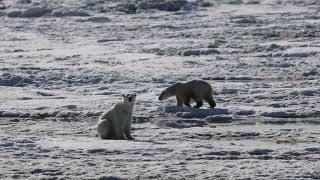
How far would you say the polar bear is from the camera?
1599cm

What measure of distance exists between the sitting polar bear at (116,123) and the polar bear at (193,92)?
332 cm

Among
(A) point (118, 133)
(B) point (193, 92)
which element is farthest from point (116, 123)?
(B) point (193, 92)

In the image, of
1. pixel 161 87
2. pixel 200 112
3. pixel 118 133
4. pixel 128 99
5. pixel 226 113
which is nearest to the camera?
pixel 118 133

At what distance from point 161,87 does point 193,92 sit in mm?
2642

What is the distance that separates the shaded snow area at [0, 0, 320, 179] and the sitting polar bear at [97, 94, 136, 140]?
0.38 m

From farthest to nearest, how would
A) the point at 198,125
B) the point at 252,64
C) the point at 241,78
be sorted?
the point at 252,64, the point at 241,78, the point at 198,125

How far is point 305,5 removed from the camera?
36.8 meters

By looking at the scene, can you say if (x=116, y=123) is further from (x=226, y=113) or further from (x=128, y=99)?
(x=226, y=113)

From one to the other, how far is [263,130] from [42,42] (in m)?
15.8

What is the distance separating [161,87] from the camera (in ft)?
61.3

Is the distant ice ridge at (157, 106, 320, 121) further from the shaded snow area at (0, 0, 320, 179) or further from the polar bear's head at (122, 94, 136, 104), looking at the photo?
the polar bear's head at (122, 94, 136, 104)

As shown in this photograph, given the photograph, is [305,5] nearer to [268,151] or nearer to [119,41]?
[119,41]

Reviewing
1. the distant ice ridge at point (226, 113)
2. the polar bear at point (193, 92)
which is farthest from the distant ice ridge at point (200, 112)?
the polar bear at point (193, 92)

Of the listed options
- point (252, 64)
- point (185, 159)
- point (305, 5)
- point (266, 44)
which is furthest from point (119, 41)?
point (185, 159)
